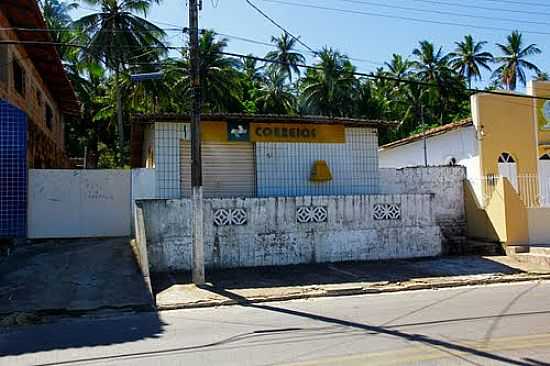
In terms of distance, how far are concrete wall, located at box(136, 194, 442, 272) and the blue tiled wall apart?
422cm

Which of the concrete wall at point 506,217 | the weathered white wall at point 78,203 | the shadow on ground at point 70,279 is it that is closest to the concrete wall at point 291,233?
the shadow on ground at point 70,279

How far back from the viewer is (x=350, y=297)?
10.3 metres

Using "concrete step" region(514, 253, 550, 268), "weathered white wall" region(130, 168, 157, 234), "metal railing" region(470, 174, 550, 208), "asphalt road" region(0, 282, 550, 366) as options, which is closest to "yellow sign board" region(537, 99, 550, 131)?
"metal railing" region(470, 174, 550, 208)

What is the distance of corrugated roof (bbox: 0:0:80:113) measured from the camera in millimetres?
15625

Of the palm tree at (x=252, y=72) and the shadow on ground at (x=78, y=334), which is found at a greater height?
the palm tree at (x=252, y=72)

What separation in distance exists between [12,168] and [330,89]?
2855 centimetres

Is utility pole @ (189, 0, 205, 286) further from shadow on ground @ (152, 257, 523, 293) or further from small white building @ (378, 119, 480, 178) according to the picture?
small white building @ (378, 119, 480, 178)

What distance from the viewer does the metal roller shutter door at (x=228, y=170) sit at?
51.1 feet

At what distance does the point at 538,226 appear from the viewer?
52.5ft

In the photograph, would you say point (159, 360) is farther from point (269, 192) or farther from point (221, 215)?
point (269, 192)

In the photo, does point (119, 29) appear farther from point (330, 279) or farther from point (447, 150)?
point (330, 279)

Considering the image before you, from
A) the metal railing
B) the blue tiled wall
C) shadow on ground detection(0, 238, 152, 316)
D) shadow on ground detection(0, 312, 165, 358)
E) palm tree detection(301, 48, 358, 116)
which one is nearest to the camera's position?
shadow on ground detection(0, 312, 165, 358)

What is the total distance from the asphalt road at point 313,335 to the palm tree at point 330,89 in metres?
32.0

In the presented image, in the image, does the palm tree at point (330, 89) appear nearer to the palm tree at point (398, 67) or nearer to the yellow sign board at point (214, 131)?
the palm tree at point (398, 67)
